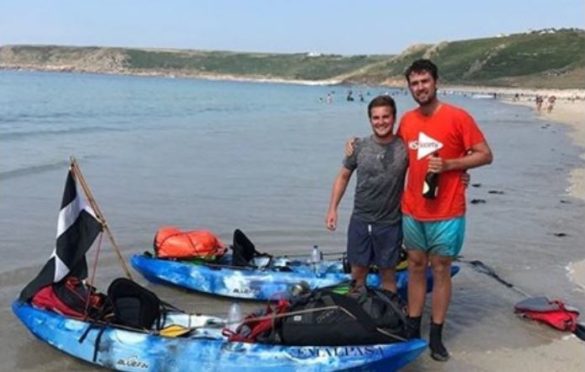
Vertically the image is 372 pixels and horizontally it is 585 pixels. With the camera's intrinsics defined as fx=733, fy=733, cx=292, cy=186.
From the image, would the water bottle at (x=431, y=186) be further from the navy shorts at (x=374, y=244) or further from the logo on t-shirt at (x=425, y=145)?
the navy shorts at (x=374, y=244)

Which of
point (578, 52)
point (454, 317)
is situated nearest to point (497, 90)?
A: point (578, 52)

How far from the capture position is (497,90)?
393ft

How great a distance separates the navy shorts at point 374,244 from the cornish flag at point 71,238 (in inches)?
95.3

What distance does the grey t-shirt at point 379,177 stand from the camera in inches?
257

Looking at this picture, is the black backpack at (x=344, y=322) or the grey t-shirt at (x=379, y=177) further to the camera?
the grey t-shirt at (x=379, y=177)

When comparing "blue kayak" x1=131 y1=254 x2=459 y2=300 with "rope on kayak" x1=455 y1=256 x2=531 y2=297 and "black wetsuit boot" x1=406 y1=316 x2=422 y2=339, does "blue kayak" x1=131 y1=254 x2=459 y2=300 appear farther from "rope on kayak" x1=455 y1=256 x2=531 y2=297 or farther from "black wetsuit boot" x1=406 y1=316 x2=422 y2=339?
"black wetsuit boot" x1=406 y1=316 x2=422 y2=339

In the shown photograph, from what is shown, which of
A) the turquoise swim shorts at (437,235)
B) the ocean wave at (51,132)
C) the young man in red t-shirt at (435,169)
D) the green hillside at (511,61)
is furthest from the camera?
the green hillside at (511,61)

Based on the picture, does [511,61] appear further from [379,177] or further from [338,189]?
[379,177]

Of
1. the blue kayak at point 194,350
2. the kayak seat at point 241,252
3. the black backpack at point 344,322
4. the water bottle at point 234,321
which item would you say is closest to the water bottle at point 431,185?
the black backpack at point 344,322

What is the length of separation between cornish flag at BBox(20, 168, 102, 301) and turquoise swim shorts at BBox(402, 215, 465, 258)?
2.95m

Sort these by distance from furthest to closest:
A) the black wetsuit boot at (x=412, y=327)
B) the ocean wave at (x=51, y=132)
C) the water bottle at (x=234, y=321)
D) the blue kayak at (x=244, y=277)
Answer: the ocean wave at (x=51, y=132)
the blue kayak at (x=244, y=277)
the water bottle at (x=234, y=321)
the black wetsuit boot at (x=412, y=327)

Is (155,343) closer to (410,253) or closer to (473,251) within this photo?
(410,253)

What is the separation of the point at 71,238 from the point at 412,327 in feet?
10.7

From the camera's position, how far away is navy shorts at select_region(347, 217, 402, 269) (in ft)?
21.9
